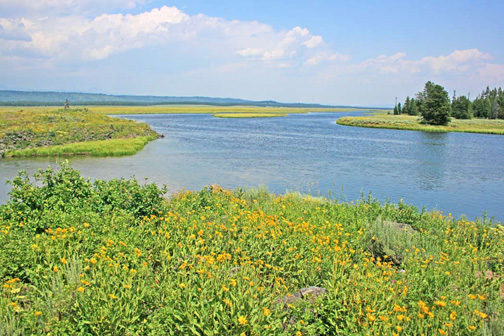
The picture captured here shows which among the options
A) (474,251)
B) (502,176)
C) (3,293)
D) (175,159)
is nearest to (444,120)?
(502,176)

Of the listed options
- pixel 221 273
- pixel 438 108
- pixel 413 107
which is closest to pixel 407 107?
pixel 413 107

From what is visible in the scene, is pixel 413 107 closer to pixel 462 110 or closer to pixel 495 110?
pixel 462 110

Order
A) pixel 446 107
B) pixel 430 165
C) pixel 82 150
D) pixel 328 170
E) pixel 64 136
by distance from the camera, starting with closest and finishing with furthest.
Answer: pixel 328 170 < pixel 430 165 < pixel 82 150 < pixel 64 136 < pixel 446 107

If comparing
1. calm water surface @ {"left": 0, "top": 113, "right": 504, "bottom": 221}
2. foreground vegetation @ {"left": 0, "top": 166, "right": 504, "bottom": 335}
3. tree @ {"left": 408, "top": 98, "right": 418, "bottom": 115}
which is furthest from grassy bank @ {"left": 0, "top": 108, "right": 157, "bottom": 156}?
tree @ {"left": 408, "top": 98, "right": 418, "bottom": 115}

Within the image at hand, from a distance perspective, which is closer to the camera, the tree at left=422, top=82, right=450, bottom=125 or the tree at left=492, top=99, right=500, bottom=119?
the tree at left=422, top=82, right=450, bottom=125

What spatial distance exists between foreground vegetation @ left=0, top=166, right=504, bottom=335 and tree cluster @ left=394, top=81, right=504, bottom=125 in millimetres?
86796

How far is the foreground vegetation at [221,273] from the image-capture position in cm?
489

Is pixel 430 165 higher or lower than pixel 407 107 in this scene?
lower

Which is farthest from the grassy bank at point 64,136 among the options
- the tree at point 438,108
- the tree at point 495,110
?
the tree at point 495,110

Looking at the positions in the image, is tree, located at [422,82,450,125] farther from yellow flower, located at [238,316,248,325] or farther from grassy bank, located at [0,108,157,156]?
yellow flower, located at [238,316,248,325]

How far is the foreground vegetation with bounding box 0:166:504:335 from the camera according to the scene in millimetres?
4895

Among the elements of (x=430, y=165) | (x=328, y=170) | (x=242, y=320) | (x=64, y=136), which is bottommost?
(x=328, y=170)

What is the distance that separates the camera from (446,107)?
8712cm

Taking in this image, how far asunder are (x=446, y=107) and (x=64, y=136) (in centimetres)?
7814
